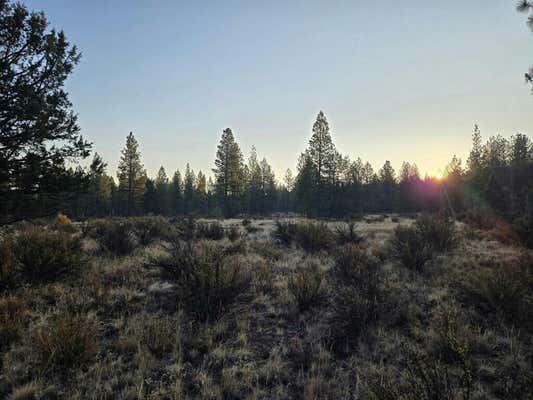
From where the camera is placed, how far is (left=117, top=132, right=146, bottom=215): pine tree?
45.0 m

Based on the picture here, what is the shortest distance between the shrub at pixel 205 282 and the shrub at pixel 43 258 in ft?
8.47

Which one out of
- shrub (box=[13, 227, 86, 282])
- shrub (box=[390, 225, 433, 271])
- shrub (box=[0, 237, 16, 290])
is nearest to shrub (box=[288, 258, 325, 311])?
shrub (box=[390, 225, 433, 271])

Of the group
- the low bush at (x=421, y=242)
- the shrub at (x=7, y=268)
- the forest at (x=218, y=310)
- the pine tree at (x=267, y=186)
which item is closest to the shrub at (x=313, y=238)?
the forest at (x=218, y=310)

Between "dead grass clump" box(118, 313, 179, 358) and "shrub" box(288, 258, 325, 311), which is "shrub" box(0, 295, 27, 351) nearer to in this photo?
"dead grass clump" box(118, 313, 179, 358)

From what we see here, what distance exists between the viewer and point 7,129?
716cm

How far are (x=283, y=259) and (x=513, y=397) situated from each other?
738cm

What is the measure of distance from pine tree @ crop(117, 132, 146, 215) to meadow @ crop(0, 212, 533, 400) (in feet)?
133

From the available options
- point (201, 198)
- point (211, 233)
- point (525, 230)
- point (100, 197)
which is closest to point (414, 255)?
point (525, 230)

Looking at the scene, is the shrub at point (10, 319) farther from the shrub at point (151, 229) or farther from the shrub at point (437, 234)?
the shrub at point (437, 234)

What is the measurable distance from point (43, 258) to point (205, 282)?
3.83m

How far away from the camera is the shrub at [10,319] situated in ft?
13.1

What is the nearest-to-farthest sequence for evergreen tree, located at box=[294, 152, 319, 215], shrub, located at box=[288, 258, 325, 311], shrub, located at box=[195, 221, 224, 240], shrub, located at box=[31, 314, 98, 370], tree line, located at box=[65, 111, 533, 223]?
shrub, located at box=[31, 314, 98, 370] → shrub, located at box=[288, 258, 325, 311] → shrub, located at box=[195, 221, 224, 240] → tree line, located at box=[65, 111, 533, 223] → evergreen tree, located at box=[294, 152, 319, 215]

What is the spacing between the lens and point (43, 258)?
20.6ft

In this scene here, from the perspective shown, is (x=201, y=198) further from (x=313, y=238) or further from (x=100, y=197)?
(x=313, y=238)
